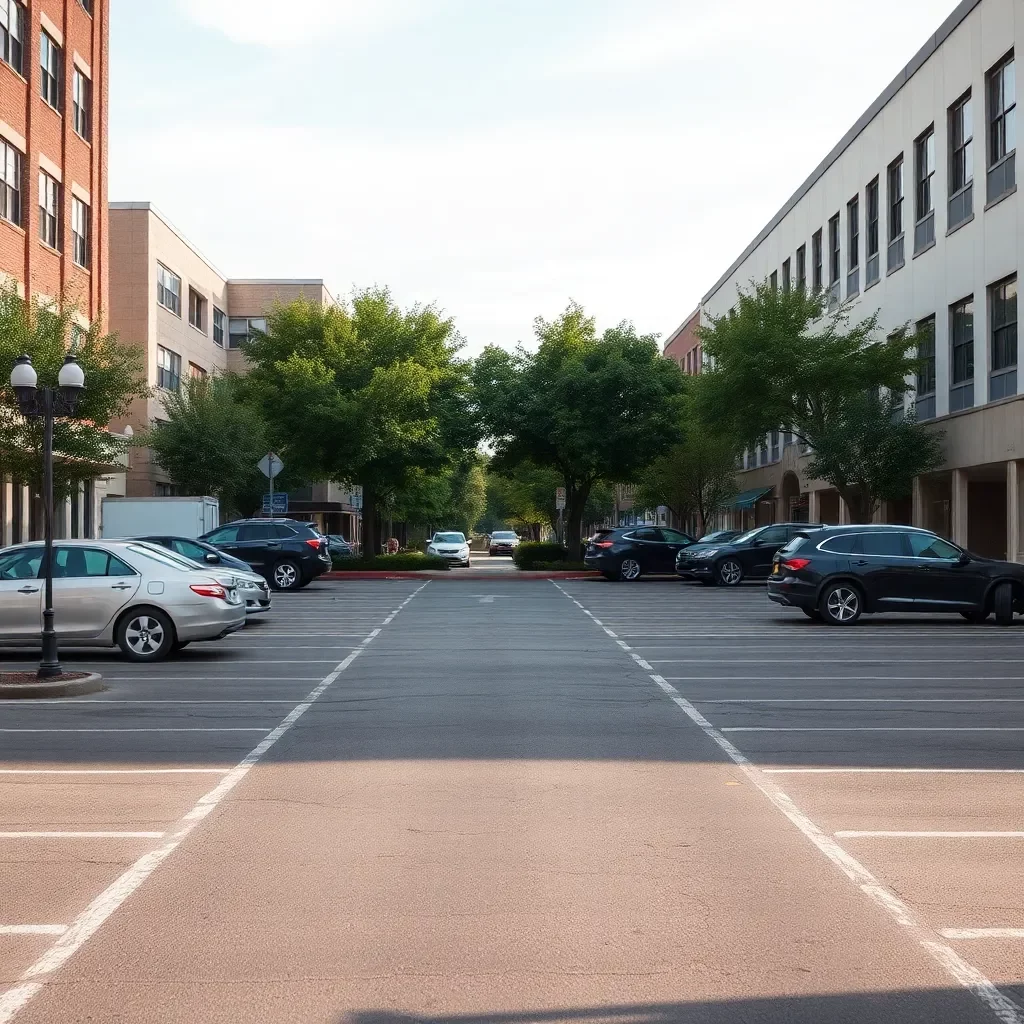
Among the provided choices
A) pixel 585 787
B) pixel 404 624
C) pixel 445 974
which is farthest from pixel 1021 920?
pixel 404 624

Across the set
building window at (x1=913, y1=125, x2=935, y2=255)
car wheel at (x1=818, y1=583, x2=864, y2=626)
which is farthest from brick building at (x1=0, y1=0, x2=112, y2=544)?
building window at (x1=913, y1=125, x2=935, y2=255)

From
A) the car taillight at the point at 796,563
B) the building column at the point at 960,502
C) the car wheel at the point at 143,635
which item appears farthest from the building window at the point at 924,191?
the car wheel at the point at 143,635

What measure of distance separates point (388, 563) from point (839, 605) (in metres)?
26.4

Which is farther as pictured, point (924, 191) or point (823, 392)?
point (924, 191)

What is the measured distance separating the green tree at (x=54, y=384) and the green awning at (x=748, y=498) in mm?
32793

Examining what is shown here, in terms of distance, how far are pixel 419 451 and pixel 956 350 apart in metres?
20.7

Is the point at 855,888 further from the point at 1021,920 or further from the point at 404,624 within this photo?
the point at 404,624

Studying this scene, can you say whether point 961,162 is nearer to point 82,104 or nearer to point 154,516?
point 154,516

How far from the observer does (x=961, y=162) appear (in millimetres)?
34344

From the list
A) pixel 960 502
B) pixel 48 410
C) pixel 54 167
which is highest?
pixel 54 167

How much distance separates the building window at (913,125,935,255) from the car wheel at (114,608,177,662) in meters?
25.5

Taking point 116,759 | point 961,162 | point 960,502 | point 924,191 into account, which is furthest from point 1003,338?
point 116,759

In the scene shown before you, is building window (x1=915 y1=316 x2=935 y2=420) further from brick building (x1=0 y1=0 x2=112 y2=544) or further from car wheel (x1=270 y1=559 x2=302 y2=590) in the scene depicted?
brick building (x1=0 y1=0 x2=112 y2=544)

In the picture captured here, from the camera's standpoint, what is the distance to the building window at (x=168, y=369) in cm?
5412
